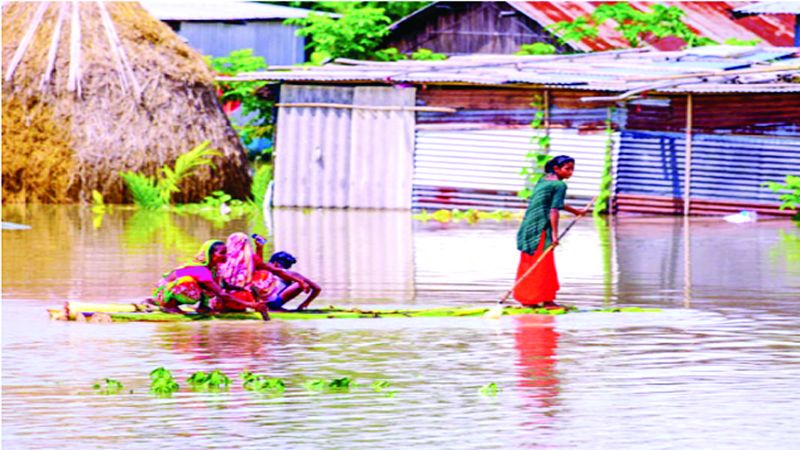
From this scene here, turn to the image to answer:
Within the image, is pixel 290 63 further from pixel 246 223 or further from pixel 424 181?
pixel 246 223

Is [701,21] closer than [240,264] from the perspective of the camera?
No

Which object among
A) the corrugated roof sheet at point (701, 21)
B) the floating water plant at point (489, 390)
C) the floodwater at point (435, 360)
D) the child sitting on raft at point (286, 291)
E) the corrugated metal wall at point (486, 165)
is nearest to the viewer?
the floodwater at point (435, 360)

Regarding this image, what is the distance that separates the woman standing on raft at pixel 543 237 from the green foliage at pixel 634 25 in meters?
19.5

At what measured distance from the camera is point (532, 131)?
25594 millimetres

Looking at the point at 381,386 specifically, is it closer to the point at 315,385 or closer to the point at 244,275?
the point at 315,385

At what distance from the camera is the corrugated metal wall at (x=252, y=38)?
38062 millimetres

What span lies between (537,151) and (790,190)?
3930 mm

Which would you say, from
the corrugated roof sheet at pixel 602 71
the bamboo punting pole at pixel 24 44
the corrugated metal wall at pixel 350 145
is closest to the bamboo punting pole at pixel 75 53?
the bamboo punting pole at pixel 24 44

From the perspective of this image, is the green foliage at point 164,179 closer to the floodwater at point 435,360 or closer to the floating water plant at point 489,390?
the floodwater at point 435,360

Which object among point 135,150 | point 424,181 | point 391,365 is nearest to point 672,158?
point 424,181

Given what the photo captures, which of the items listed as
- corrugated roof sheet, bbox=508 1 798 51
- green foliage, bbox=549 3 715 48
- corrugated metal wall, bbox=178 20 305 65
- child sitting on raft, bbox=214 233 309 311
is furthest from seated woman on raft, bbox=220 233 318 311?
corrugated metal wall, bbox=178 20 305 65

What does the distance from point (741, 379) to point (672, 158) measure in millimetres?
16583

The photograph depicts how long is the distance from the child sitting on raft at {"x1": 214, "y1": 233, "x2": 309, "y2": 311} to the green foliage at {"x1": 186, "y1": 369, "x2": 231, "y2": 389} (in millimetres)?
2736

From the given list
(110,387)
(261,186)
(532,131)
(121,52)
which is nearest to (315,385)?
(110,387)
